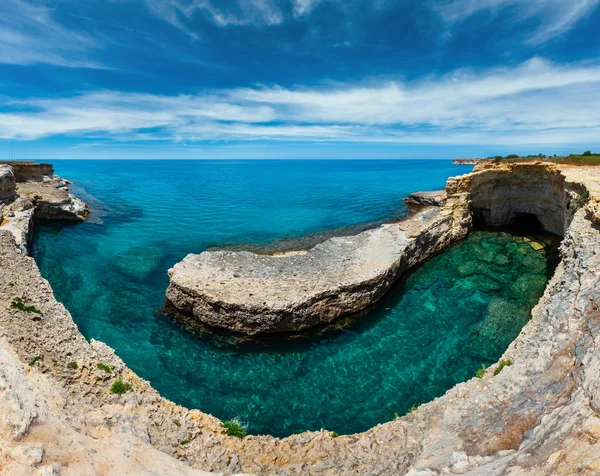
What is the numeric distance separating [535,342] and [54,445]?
1269 cm

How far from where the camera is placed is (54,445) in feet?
19.4

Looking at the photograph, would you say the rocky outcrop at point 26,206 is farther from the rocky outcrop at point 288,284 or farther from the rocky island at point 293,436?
the rocky outcrop at point 288,284

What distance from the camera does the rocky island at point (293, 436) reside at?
239 inches

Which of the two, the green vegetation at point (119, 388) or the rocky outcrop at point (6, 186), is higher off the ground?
the rocky outcrop at point (6, 186)

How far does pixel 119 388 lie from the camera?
977 centimetres

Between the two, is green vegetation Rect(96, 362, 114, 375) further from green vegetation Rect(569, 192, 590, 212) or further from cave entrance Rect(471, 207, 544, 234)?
cave entrance Rect(471, 207, 544, 234)

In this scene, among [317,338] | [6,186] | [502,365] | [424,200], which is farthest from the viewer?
[424,200]

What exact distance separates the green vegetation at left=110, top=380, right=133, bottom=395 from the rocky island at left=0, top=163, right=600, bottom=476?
1.3 inches

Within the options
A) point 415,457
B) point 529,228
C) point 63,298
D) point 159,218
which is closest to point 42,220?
point 159,218

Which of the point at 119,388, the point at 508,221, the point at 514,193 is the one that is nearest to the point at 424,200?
the point at 508,221

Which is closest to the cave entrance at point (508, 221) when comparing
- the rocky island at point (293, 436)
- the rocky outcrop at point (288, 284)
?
the rocky outcrop at point (288, 284)

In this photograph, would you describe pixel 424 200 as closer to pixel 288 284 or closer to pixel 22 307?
pixel 288 284

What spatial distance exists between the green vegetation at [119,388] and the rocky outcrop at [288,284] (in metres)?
6.45

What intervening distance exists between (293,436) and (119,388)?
16.9 feet
